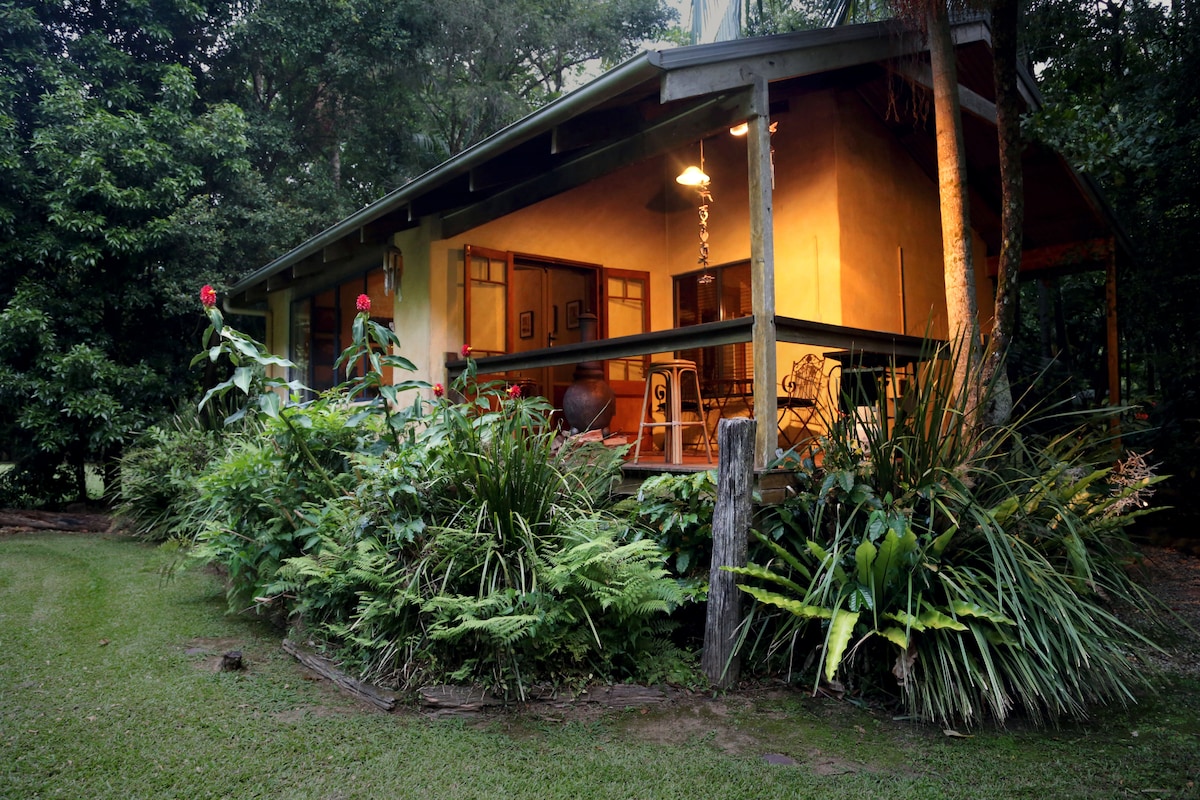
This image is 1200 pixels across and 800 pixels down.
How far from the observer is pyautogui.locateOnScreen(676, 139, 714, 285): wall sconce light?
268 inches

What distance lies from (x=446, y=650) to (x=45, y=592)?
148 inches

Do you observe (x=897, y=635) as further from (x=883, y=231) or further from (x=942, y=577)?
(x=883, y=231)

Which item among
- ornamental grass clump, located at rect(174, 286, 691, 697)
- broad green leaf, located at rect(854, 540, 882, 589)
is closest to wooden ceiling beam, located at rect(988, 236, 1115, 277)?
broad green leaf, located at rect(854, 540, 882, 589)

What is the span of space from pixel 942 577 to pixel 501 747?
76.3 inches

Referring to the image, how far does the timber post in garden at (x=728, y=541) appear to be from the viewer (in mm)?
3580

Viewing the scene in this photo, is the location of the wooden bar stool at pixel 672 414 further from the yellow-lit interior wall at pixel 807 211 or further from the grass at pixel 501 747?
the grass at pixel 501 747

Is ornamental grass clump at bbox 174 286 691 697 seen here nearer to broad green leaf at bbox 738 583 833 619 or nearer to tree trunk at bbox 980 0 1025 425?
broad green leaf at bbox 738 583 833 619

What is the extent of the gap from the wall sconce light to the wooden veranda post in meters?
2.07

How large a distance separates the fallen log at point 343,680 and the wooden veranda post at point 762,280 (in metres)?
2.27

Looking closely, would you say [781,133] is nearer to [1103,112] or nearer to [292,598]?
[1103,112]

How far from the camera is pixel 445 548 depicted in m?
3.54

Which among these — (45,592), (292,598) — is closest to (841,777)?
(292,598)

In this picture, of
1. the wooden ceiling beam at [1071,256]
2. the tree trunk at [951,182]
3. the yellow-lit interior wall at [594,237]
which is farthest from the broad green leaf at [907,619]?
the wooden ceiling beam at [1071,256]

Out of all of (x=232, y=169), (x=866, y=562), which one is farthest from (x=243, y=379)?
(x=232, y=169)
